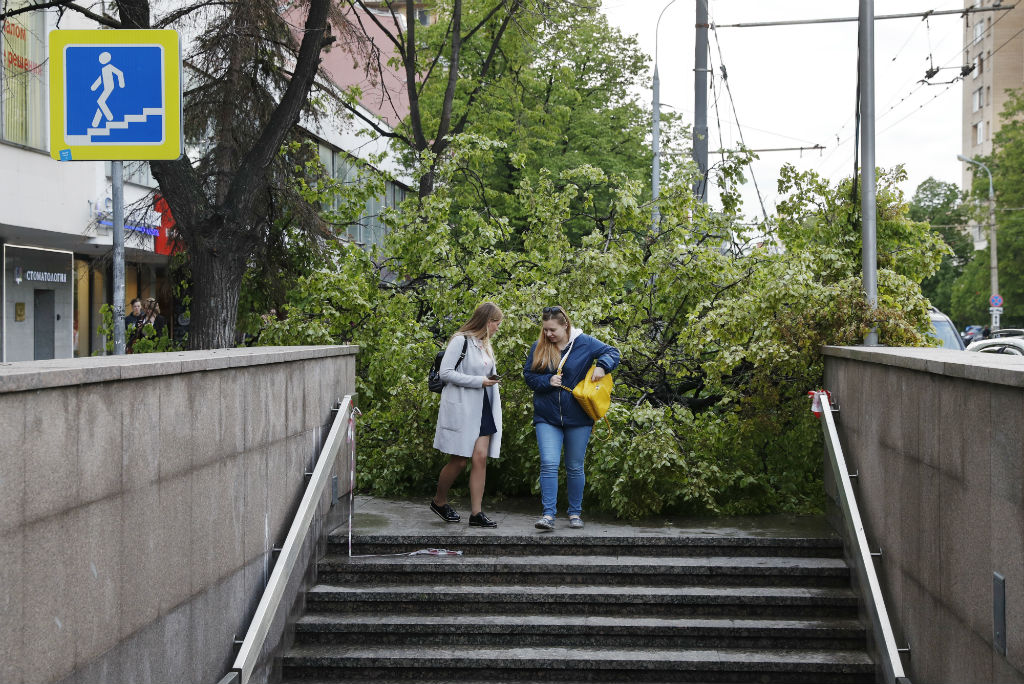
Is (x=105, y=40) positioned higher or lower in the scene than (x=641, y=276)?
higher

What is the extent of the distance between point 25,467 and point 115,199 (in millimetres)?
4512

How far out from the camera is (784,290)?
8.77m

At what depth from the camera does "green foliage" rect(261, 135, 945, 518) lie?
28.4ft

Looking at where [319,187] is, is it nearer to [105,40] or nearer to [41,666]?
[105,40]

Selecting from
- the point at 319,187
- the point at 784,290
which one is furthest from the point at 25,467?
the point at 319,187

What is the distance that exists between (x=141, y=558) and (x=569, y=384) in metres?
3.99

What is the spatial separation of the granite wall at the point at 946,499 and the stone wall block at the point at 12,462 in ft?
11.2

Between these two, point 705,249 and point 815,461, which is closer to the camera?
point 815,461

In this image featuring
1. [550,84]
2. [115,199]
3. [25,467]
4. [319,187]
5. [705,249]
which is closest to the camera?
[25,467]

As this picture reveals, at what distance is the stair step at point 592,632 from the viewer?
6473mm

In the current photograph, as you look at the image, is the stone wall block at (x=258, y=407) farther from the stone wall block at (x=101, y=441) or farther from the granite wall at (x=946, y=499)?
the granite wall at (x=946, y=499)

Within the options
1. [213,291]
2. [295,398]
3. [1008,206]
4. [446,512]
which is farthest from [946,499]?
[1008,206]

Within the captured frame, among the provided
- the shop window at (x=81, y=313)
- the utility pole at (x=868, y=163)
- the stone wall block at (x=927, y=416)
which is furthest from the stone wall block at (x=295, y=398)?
the shop window at (x=81, y=313)

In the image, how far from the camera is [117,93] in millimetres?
6137
